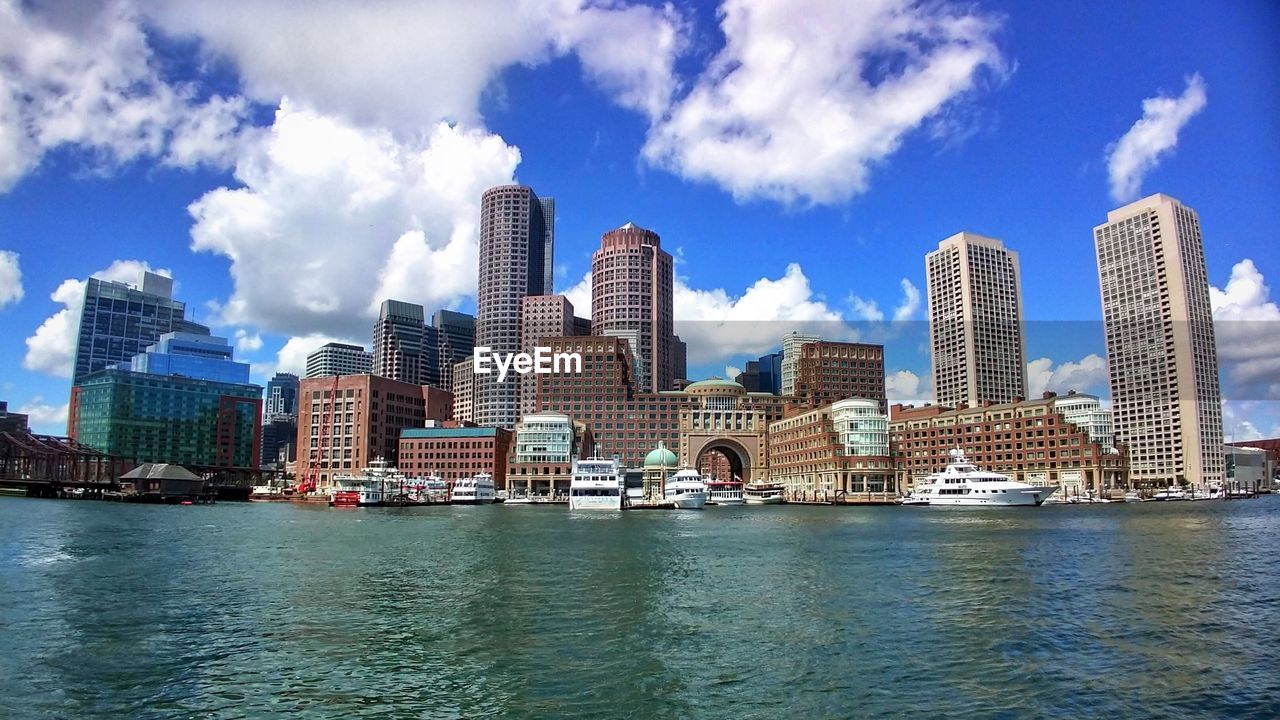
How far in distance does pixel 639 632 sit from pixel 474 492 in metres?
161

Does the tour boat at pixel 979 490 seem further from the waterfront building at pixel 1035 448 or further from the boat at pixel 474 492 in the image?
the boat at pixel 474 492

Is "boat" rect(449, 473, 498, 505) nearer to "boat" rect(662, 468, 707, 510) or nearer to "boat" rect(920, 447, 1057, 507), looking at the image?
"boat" rect(662, 468, 707, 510)

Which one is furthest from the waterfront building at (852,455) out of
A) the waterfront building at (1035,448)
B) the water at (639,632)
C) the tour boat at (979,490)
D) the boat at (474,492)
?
the water at (639,632)

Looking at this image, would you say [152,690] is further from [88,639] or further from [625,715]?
[625,715]

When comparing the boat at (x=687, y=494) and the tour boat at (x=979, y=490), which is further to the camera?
the boat at (x=687, y=494)

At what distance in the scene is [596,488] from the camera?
500 ft

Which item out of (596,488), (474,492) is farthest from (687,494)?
(474,492)

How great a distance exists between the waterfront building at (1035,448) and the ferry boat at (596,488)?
2948 inches

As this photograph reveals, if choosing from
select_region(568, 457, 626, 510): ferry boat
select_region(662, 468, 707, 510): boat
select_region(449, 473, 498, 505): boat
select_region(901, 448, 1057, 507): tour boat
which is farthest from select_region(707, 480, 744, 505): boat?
select_region(449, 473, 498, 505): boat

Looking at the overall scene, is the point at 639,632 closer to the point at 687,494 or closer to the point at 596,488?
the point at 596,488

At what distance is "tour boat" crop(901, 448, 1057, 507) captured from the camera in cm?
14912

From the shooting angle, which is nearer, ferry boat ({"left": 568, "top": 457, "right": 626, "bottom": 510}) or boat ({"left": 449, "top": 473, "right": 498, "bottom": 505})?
ferry boat ({"left": 568, "top": 457, "right": 626, "bottom": 510})

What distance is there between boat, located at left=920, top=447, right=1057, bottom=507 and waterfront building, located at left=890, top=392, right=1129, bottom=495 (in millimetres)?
21380

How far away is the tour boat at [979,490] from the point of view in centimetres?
14912
